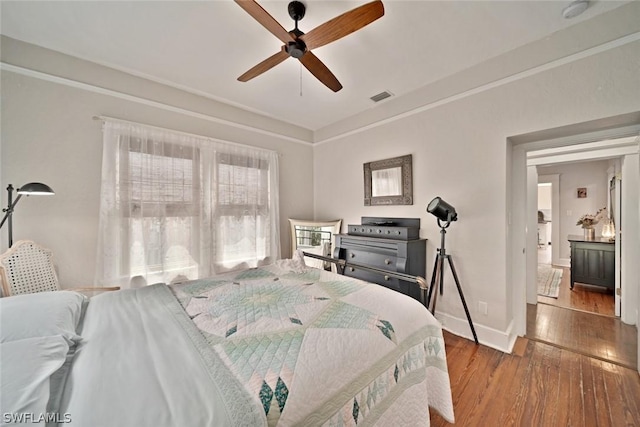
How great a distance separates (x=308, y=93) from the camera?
284 cm

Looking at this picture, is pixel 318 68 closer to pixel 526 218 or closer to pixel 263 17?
pixel 263 17

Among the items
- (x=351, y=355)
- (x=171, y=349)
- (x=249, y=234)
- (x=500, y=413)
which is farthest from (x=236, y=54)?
(x=500, y=413)

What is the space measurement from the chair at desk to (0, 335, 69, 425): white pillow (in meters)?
1.37

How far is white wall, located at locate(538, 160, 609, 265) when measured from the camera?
461 centimetres

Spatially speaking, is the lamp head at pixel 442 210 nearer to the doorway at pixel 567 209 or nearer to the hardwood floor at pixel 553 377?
the hardwood floor at pixel 553 377

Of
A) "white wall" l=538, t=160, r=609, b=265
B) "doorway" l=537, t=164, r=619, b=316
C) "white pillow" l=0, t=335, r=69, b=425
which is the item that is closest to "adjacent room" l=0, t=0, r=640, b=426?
"white pillow" l=0, t=335, r=69, b=425

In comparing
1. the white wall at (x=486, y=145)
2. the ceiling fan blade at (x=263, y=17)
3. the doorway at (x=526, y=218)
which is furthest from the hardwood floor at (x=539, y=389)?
the ceiling fan blade at (x=263, y=17)

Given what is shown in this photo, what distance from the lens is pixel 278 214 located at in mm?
3482

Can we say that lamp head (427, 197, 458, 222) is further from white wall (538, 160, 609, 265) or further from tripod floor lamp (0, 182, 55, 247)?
white wall (538, 160, 609, 265)

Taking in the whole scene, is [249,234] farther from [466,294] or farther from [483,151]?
[483,151]

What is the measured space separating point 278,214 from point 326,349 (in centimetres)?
268

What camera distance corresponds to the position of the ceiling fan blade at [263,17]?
1265 millimetres

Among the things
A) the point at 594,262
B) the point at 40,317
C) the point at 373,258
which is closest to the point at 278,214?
the point at 373,258

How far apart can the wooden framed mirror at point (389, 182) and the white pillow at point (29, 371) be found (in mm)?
2937
